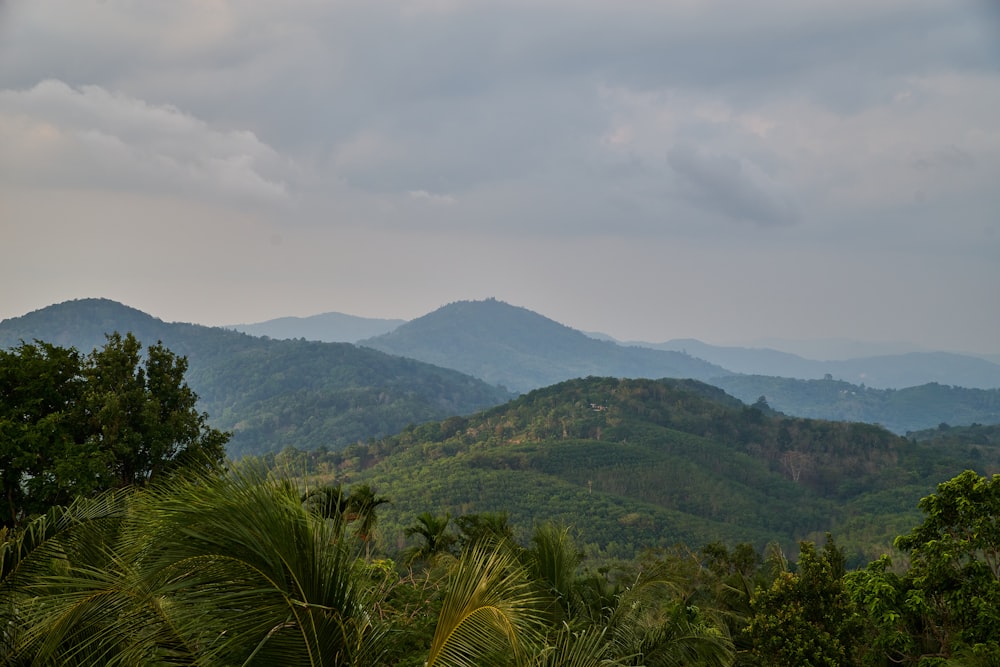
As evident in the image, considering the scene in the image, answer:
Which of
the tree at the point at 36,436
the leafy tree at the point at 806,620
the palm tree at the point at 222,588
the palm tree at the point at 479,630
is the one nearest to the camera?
the palm tree at the point at 222,588

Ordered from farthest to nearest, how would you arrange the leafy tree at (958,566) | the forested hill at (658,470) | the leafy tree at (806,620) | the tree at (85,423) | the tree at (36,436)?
the forested hill at (658,470) → the tree at (85,423) → the tree at (36,436) → the leafy tree at (806,620) → the leafy tree at (958,566)

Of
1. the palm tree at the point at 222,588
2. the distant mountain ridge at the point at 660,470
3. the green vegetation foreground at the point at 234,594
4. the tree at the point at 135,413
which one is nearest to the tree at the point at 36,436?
the tree at the point at 135,413

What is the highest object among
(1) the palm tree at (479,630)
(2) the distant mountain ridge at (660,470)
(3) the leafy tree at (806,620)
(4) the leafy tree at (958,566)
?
(1) the palm tree at (479,630)

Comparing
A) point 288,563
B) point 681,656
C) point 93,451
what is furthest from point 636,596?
point 93,451

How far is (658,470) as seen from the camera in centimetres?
13212

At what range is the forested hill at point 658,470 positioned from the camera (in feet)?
342

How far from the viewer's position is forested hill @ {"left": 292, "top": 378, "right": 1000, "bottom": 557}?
104 meters

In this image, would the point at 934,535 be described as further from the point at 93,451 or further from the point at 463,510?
the point at 463,510

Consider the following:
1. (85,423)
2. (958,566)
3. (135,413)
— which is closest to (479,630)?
(958,566)

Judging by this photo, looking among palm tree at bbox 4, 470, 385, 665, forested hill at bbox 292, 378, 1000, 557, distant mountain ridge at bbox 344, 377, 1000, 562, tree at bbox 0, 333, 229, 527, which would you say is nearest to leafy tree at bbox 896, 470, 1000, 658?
palm tree at bbox 4, 470, 385, 665

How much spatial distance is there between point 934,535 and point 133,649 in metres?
9.99

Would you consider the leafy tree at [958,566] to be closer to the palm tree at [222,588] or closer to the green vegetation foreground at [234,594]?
the green vegetation foreground at [234,594]

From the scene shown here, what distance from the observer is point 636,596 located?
263 inches

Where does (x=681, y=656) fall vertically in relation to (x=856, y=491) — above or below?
above
